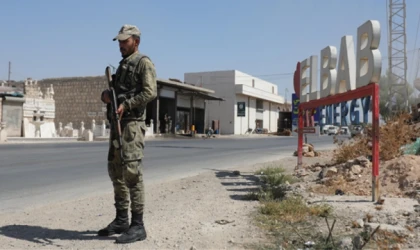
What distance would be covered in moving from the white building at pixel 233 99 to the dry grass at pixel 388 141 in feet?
154

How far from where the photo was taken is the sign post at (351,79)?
6.46 metres

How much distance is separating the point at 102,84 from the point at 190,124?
37.6 ft

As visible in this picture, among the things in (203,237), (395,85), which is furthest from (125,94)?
(395,85)

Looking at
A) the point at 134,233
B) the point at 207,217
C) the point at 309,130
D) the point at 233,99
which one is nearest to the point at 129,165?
the point at 134,233

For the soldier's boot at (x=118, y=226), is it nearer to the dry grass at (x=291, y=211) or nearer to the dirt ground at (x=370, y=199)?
the dry grass at (x=291, y=211)

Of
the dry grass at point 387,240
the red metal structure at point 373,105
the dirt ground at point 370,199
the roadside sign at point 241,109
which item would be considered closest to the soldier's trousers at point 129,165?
the dirt ground at point 370,199

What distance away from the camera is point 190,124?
159 feet

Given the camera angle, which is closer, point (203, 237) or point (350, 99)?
point (203, 237)

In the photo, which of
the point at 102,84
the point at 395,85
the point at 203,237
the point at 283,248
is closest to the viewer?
the point at 283,248

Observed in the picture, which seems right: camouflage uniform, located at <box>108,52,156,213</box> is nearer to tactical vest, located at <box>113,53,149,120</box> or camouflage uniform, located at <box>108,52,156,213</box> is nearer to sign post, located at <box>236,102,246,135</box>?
tactical vest, located at <box>113,53,149,120</box>

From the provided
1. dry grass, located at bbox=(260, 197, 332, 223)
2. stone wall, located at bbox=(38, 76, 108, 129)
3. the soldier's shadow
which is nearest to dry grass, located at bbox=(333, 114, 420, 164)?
dry grass, located at bbox=(260, 197, 332, 223)

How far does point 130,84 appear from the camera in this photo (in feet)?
13.9

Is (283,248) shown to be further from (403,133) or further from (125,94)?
(403,133)

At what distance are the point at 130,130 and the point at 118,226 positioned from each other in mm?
1000
